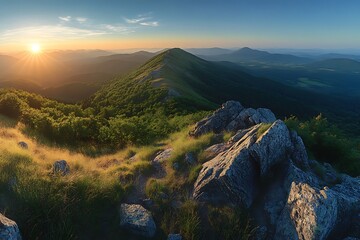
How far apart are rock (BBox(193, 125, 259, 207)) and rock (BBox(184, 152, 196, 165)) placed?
193 centimetres

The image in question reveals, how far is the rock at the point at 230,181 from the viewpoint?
11117 mm

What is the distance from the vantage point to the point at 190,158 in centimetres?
1470

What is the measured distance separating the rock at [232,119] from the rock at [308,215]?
9664mm

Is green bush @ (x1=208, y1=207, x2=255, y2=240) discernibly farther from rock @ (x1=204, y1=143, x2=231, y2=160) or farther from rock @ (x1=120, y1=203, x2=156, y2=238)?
rock @ (x1=204, y1=143, x2=231, y2=160)

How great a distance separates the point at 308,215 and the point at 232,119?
43.2 ft

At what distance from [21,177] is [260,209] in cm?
962

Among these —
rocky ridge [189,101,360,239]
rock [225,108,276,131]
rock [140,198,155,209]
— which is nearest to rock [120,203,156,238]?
rock [140,198,155,209]

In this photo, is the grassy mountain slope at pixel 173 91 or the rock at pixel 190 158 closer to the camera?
the rock at pixel 190 158

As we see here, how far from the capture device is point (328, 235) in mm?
9016

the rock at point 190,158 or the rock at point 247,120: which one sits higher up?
the rock at point 247,120

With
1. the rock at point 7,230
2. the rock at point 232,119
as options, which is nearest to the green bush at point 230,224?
the rock at point 7,230

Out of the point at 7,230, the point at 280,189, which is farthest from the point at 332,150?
the point at 7,230

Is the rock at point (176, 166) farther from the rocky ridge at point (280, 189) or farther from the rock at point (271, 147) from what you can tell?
the rock at point (271, 147)

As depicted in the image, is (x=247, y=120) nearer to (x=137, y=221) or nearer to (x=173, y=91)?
(x=137, y=221)
